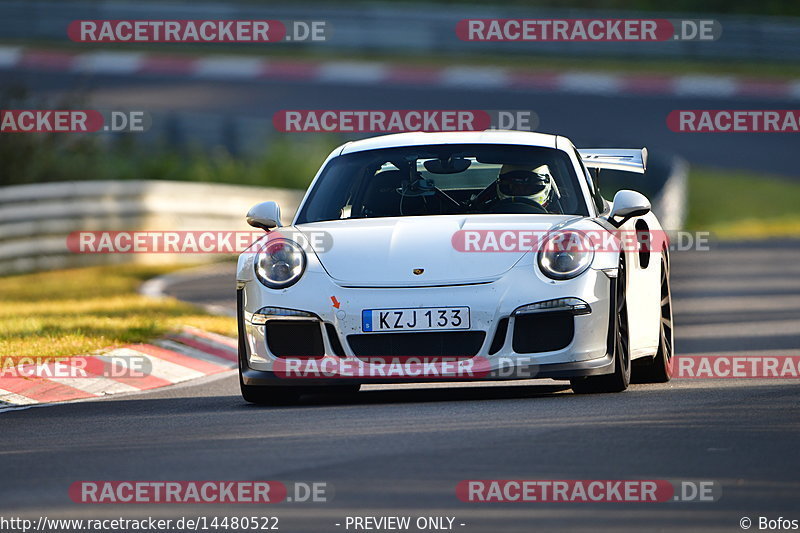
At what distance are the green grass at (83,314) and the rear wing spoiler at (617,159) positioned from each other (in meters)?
3.39

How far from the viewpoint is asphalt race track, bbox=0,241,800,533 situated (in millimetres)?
5695

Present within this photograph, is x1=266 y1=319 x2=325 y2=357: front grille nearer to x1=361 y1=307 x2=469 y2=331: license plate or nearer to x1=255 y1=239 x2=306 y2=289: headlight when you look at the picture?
x1=255 y1=239 x2=306 y2=289: headlight

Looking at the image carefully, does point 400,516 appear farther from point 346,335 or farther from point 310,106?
point 310,106

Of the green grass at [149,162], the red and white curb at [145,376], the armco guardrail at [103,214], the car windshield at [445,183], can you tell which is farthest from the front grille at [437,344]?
the green grass at [149,162]

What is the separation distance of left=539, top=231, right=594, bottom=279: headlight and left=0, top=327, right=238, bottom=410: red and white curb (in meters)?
3.11

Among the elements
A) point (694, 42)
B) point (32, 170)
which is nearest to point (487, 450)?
point (32, 170)

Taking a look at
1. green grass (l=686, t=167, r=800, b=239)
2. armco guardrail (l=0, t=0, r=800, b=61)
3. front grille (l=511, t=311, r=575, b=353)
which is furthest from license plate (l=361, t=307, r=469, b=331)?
armco guardrail (l=0, t=0, r=800, b=61)

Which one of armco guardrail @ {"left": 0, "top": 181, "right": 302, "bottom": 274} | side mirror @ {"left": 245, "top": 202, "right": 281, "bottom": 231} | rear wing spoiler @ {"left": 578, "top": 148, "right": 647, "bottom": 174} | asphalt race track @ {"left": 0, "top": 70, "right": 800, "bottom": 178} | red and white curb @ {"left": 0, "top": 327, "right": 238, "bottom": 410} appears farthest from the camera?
asphalt race track @ {"left": 0, "top": 70, "right": 800, "bottom": 178}

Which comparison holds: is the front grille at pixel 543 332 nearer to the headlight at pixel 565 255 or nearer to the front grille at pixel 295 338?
the headlight at pixel 565 255

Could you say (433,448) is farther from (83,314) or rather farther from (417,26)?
(417,26)

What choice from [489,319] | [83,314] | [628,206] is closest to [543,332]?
[489,319]

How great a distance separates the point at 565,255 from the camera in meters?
8.30

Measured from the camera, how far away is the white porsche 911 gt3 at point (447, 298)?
8117 mm

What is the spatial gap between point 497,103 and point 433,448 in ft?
81.1
